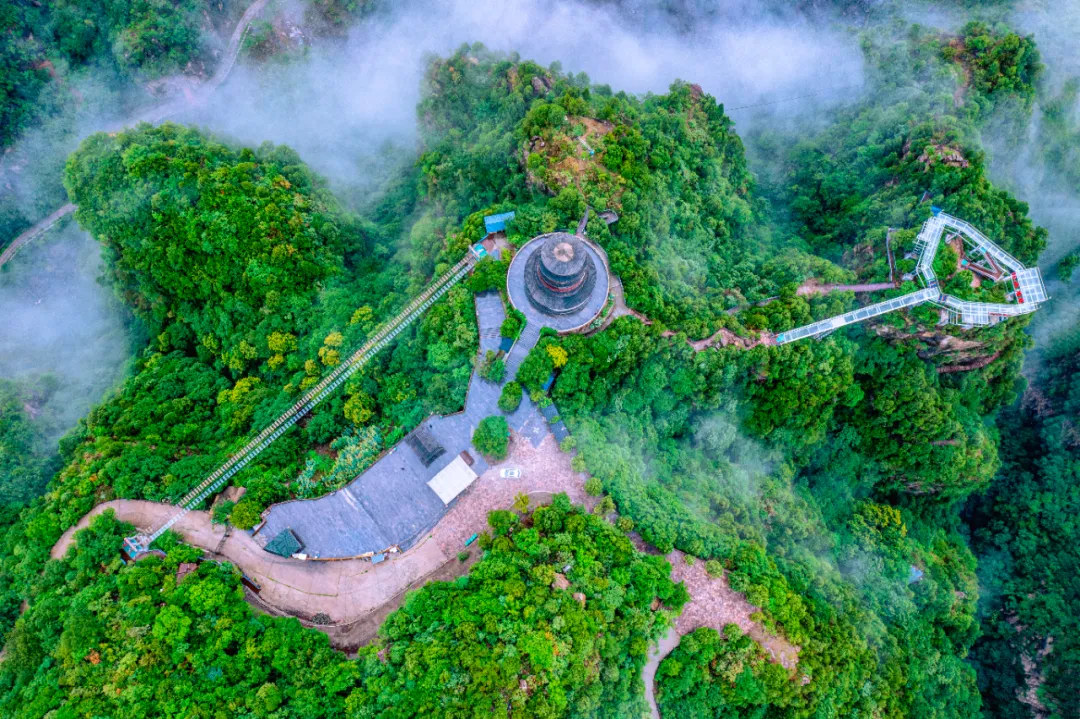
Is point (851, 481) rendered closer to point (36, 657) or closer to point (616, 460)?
point (616, 460)

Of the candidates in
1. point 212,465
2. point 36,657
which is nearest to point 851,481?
point 212,465

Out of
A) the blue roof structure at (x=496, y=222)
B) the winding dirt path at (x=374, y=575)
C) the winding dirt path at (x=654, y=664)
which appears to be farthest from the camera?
the blue roof structure at (x=496, y=222)

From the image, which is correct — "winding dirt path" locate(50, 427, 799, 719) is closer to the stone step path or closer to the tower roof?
the stone step path

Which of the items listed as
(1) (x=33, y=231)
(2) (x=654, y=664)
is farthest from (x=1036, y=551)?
(1) (x=33, y=231)

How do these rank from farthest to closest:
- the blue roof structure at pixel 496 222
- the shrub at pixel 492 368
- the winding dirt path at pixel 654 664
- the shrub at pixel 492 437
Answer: the blue roof structure at pixel 496 222, the shrub at pixel 492 368, the shrub at pixel 492 437, the winding dirt path at pixel 654 664

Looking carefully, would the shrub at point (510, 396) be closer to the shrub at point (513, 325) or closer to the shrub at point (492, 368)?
the shrub at point (492, 368)

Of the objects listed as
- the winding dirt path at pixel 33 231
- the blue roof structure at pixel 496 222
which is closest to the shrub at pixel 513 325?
the blue roof structure at pixel 496 222
